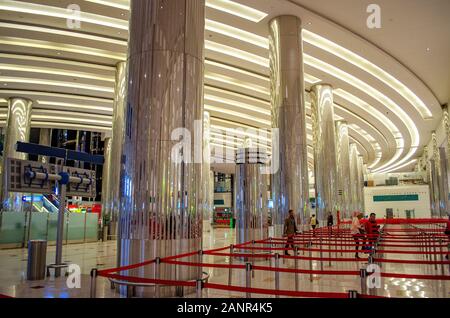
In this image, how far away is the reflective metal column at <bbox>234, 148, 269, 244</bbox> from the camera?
36.7 feet

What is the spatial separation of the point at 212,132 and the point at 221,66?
47.9ft

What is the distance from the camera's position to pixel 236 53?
1789 cm

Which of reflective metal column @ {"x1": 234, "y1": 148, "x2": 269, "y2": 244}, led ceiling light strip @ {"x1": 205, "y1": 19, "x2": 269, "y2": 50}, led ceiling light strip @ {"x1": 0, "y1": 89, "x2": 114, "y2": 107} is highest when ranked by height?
led ceiling light strip @ {"x1": 205, "y1": 19, "x2": 269, "y2": 50}

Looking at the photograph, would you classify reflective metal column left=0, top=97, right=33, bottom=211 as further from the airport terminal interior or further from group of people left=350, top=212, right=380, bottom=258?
group of people left=350, top=212, right=380, bottom=258

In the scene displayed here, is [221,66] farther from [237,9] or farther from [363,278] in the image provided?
[363,278]

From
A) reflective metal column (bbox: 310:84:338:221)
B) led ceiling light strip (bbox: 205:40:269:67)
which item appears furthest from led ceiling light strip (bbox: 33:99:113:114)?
reflective metal column (bbox: 310:84:338:221)

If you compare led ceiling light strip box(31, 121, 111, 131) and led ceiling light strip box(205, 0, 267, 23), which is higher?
led ceiling light strip box(205, 0, 267, 23)

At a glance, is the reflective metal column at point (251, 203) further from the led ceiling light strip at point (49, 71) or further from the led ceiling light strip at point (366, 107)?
the led ceiling light strip at point (366, 107)

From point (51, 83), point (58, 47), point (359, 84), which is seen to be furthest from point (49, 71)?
point (359, 84)

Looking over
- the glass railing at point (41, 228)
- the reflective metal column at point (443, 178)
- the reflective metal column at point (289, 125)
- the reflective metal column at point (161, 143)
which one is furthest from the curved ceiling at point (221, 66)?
the reflective metal column at point (161, 143)

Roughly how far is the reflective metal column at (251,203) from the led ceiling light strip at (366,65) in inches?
311

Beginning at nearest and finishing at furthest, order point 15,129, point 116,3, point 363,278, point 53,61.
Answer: point 363,278, point 116,3, point 53,61, point 15,129

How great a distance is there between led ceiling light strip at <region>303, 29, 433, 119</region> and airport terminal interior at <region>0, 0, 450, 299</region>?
16 centimetres

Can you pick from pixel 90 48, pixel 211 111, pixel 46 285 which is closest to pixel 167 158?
pixel 46 285
